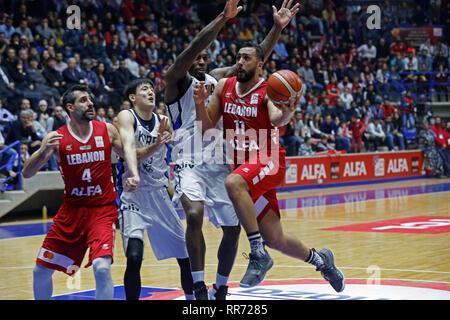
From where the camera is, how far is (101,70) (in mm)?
17172

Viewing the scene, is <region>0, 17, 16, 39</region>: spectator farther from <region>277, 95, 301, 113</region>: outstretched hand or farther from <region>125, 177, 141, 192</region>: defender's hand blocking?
<region>277, 95, 301, 113</region>: outstretched hand

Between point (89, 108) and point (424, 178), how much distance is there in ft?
64.8

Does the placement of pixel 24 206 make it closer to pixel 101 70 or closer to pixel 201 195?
pixel 101 70

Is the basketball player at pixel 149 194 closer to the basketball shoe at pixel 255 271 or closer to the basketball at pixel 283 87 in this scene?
the basketball shoe at pixel 255 271

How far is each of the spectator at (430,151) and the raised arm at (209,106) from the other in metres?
18.0

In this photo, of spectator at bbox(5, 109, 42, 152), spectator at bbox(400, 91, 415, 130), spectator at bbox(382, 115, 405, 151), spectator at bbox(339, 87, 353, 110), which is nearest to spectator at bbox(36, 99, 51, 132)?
spectator at bbox(5, 109, 42, 152)

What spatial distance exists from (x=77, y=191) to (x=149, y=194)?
702 mm

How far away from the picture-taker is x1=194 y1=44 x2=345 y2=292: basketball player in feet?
19.9

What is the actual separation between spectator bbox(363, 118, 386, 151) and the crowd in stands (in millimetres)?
32

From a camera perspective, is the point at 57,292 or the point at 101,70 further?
the point at 101,70

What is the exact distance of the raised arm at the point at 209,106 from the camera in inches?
246
